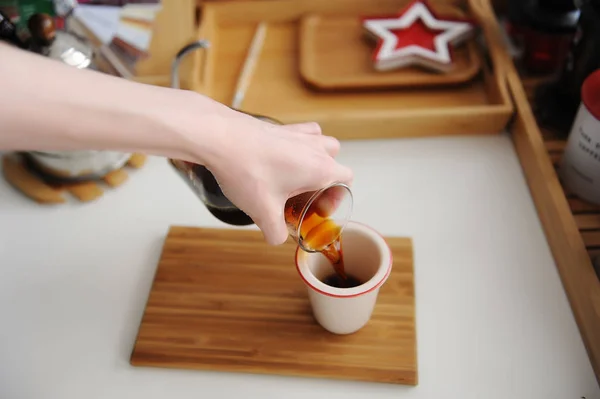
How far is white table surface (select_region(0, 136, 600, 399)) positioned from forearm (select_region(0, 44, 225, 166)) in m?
0.28

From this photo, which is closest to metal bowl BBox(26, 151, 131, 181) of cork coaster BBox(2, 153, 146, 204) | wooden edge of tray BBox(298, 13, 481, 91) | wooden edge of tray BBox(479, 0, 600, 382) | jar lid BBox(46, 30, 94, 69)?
cork coaster BBox(2, 153, 146, 204)

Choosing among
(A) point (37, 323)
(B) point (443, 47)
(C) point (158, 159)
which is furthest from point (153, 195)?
(B) point (443, 47)

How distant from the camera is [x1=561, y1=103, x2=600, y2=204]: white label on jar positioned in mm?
623

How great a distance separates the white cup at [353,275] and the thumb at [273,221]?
69 millimetres

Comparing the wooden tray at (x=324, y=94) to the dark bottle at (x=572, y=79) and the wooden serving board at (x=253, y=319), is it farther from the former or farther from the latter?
the wooden serving board at (x=253, y=319)

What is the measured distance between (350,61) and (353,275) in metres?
0.38

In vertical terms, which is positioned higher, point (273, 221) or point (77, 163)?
point (273, 221)

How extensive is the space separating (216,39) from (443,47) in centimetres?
35

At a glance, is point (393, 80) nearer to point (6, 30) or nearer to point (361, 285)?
point (361, 285)

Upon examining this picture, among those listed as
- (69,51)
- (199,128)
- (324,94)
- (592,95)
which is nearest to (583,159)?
(592,95)

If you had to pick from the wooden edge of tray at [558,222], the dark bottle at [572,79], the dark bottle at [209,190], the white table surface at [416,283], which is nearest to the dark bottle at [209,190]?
the dark bottle at [209,190]

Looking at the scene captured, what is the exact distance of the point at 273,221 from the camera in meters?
0.46

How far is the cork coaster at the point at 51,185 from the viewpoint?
718mm

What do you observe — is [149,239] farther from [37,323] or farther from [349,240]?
[349,240]
